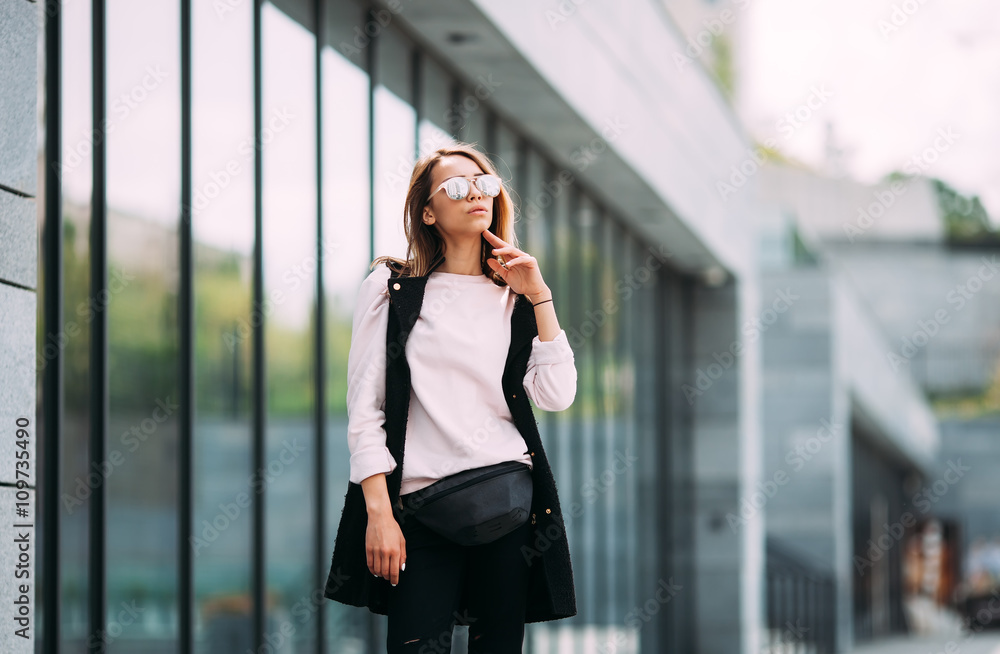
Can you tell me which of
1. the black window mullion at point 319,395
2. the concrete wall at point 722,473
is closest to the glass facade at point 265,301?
the black window mullion at point 319,395

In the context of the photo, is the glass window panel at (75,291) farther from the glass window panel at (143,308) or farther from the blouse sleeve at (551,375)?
the blouse sleeve at (551,375)

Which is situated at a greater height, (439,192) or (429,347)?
(439,192)

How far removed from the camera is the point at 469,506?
9.37 feet

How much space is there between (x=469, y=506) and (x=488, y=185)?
808mm

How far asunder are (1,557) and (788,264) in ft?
49.2

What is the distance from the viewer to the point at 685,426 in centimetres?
1248

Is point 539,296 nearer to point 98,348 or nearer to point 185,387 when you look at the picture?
point 98,348

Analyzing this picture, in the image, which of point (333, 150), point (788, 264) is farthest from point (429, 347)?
point (788, 264)

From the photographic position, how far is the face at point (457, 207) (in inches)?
117

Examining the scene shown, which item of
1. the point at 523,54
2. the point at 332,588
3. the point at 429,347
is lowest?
the point at 332,588

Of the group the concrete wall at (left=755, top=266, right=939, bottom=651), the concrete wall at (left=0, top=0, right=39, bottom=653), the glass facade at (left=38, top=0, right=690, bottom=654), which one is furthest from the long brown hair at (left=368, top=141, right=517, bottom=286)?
the concrete wall at (left=755, top=266, right=939, bottom=651)

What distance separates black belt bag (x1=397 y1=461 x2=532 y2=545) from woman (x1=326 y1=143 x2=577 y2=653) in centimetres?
3

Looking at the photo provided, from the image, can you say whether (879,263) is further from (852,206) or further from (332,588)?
(332,588)

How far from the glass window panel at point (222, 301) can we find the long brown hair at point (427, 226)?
6.14 feet
